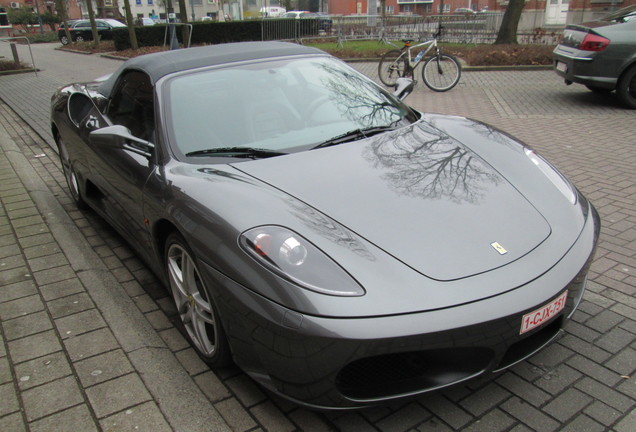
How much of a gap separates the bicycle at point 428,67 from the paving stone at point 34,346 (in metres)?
8.61

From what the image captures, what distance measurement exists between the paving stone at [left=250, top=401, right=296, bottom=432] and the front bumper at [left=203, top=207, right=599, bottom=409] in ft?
0.74

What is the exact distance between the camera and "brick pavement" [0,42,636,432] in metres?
2.29

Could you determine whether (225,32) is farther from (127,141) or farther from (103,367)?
(103,367)

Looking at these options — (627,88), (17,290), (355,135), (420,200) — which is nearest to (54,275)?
(17,290)

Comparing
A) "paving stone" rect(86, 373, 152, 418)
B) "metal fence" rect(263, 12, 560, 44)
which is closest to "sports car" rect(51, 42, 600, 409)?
"paving stone" rect(86, 373, 152, 418)

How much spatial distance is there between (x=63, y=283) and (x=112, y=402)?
1.40 meters

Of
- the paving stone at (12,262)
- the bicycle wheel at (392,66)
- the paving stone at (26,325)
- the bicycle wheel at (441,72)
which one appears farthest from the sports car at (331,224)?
the bicycle wheel at (392,66)

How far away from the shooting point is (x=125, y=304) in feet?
10.8

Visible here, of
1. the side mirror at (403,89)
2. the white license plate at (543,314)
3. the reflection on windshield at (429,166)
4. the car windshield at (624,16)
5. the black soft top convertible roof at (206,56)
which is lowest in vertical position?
the white license plate at (543,314)

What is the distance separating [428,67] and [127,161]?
28.6 feet

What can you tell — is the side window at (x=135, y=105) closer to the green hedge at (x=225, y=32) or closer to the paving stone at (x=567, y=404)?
the paving stone at (x=567, y=404)

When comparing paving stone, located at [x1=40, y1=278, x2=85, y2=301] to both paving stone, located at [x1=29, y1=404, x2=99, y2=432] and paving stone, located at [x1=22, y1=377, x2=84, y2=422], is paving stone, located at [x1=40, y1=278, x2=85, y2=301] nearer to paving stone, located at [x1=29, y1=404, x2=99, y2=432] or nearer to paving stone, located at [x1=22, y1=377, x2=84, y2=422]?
paving stone, located at [x1=22, y1=377, x2=84, y2=422]

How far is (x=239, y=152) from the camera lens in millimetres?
2891

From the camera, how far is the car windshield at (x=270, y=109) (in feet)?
9.77
